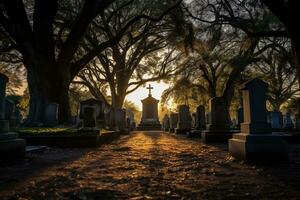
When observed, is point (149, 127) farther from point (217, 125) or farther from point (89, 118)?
point (217, 125)

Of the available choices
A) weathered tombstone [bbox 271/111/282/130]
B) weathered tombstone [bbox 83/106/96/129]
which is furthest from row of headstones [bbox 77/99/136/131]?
weathered tombstone [bbox 271/111/282/130]

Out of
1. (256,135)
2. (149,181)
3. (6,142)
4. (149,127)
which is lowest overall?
(149,181)

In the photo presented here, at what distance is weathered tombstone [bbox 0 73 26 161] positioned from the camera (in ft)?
17.8

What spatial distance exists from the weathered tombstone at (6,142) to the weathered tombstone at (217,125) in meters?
7.28

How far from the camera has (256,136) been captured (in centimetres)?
576

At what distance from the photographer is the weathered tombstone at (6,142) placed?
17.8 feet

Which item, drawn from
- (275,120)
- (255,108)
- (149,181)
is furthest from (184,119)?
(149,181)

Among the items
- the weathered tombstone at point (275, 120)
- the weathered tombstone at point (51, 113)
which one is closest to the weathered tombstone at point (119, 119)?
the weathered tombstone at point (51, 113)

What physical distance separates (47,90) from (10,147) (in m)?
9.54

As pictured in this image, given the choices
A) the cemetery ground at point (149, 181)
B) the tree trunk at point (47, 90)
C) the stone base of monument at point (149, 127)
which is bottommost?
the cemetery ground at point (149, 181)

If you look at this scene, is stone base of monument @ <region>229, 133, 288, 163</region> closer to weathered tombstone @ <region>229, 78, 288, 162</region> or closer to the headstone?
weathered tombstone @ <region>229, 78, 288, 162</region>

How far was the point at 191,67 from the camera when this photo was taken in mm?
30531

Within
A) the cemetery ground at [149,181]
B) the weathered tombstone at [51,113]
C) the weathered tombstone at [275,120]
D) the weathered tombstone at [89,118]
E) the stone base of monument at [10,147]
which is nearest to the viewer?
the cemetery ground at [149,181]

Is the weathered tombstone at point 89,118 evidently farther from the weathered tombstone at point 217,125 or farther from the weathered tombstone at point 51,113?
the weathered tombstone at point 217,125
